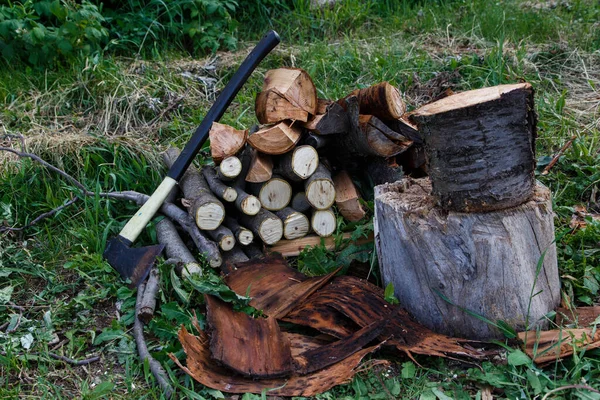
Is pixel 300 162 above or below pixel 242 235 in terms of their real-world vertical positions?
above

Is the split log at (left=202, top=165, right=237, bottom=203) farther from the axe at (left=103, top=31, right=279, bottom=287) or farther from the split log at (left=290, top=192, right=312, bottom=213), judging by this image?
the split log at (left=290, top=192, right=312, bottom=213)

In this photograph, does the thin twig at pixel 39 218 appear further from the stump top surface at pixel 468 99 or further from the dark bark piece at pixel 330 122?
the stump top surface at pixel 468 99

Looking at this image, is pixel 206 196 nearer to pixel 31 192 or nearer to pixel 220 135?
pixel 220 135

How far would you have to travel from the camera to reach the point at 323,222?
139 inches

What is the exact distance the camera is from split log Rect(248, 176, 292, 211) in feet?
11.4

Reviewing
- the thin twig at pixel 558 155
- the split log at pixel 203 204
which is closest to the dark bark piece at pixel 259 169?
the split log at pixel 203 204

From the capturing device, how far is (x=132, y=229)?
3.47 m

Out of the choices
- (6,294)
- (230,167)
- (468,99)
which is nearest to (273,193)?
(230,167)

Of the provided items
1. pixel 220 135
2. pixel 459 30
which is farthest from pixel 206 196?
pixel 459 30

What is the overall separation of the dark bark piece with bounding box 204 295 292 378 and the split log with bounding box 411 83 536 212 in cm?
92

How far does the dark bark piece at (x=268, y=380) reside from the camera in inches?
95.1

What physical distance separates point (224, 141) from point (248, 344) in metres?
1.27

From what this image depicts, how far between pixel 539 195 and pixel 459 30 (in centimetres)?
322

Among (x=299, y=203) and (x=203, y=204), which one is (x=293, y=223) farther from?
(x=203, y=204)
